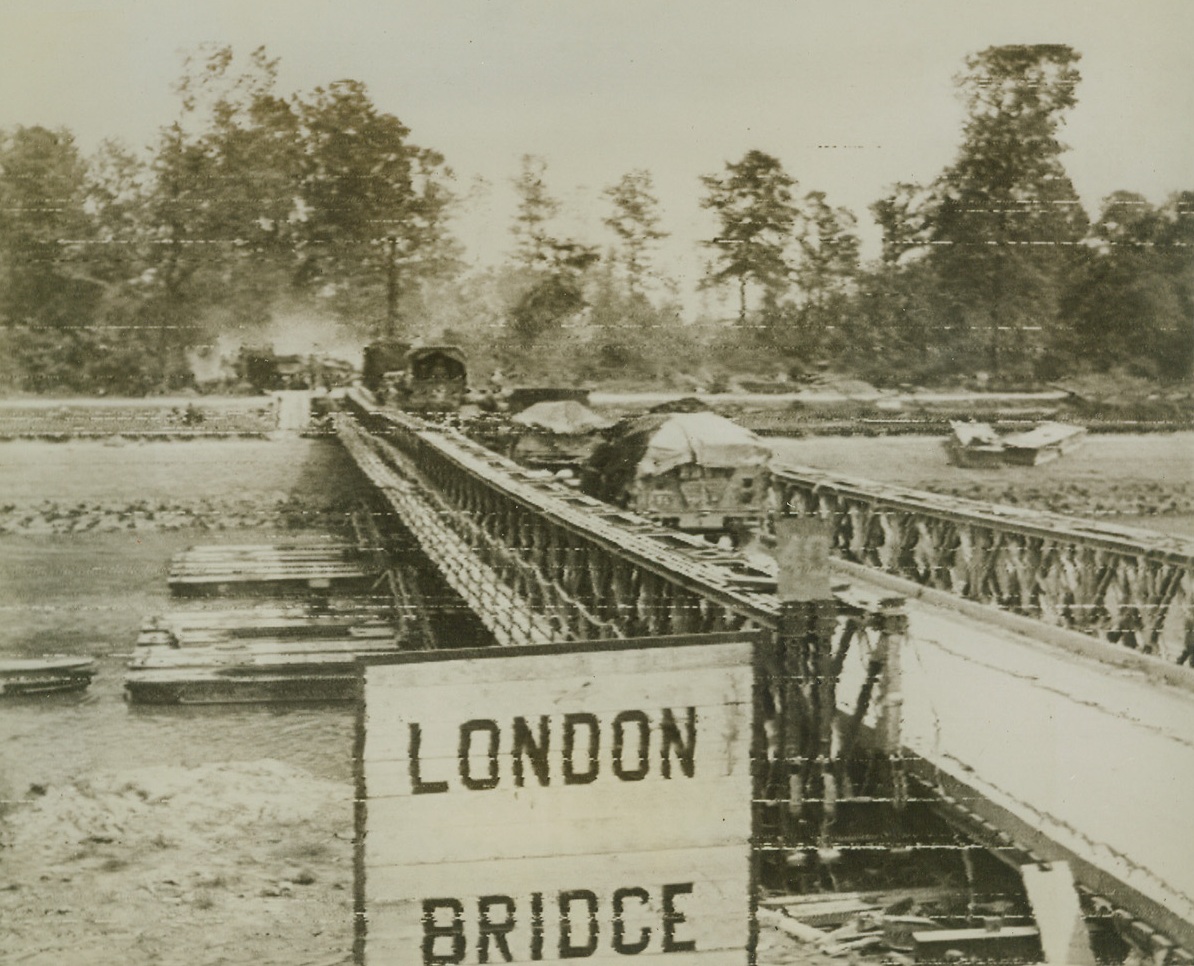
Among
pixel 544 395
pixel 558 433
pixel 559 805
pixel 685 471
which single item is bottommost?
pixel 559 805

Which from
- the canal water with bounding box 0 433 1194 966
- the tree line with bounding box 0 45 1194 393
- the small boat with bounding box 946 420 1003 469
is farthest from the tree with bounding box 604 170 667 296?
the small boat with bounding box 946 420 1003 469

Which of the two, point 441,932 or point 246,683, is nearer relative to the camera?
point 441,932

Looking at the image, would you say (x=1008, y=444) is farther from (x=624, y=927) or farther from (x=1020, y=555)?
(x=624, y=927)

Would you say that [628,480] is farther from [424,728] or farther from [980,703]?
[980,703]

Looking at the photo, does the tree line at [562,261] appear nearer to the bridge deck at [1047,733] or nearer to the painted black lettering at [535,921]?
the bridge deck at [1047,733]

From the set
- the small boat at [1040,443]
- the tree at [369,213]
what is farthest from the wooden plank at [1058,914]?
the tree at [369,213]

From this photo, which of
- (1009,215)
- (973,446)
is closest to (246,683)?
(973,446)

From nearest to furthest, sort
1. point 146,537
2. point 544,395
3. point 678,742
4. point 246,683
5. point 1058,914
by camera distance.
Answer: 1. point 1058,914
2. point 678,742
3. point 246,683
4. point 146,537
5. point 544,395

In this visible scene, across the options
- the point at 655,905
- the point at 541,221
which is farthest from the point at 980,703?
the point at 541,221
